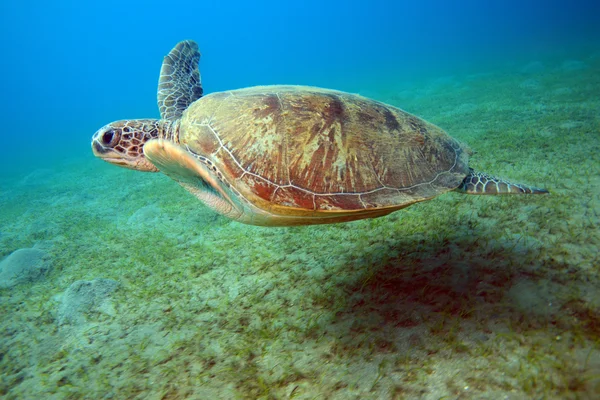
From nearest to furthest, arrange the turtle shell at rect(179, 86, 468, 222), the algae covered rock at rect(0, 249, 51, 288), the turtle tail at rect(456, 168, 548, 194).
A: the turtle shell at rect(179, 86, 468, 222) < the turtle tail at rect(456, 168, 548, 194) < the algae covered rock at rect(0, 249, 51, 288)

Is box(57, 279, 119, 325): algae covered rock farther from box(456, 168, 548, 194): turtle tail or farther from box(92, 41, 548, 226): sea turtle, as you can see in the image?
box(456, 168, 548, 194): turtle tail

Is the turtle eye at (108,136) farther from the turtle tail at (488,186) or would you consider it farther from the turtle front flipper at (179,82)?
the turtle tail at (488,186)

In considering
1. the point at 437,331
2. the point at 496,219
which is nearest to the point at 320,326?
the point at 437,331

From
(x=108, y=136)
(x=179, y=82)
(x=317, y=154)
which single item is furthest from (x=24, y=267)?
(x=317, y=154)

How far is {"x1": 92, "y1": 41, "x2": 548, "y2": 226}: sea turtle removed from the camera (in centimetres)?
219

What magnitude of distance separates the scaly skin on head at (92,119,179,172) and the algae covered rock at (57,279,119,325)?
1.55 meters

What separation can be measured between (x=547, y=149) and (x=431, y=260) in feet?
13.3

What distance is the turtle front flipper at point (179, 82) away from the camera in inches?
144

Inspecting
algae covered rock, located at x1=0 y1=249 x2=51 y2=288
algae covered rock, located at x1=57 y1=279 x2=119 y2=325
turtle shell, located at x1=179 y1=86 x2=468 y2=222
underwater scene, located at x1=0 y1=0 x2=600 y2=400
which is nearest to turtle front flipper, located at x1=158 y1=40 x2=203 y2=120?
underwater scene, located at x1=0 y1=0 x2=600 y2=400

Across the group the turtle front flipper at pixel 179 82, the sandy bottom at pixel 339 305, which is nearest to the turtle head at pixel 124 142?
the turtle front flipper at pixel 179 82

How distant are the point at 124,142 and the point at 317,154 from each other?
2.16m

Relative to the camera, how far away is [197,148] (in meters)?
2.43

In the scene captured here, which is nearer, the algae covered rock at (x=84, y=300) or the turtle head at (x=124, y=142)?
the turtle head at (x=124, y=142)

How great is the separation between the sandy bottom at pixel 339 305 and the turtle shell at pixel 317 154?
935mm
